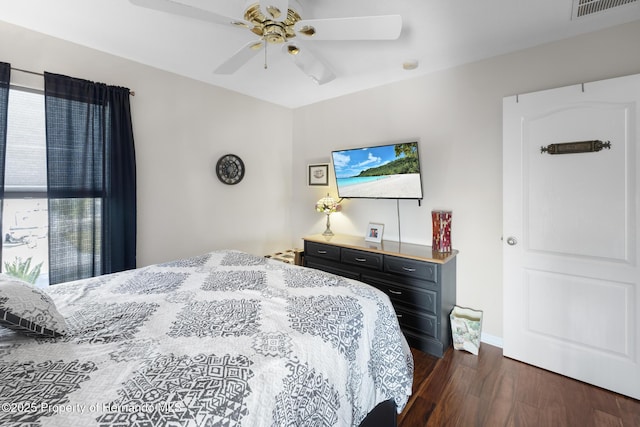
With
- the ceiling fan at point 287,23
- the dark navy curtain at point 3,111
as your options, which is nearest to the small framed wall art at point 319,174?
the ceiling fan at point 287,23

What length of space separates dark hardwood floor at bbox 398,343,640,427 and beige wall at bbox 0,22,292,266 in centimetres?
252

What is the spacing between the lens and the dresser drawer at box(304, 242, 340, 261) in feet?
10.0

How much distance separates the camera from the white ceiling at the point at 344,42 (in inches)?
72.6

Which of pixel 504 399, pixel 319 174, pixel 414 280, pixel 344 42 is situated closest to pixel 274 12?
pixel 344 42

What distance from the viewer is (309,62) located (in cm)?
201

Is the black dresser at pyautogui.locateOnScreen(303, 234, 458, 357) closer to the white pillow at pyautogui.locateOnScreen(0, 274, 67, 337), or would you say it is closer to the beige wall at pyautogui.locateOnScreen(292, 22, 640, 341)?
the beige wall at pyautogui.locateOnScreen(292, 22, 640, 341)

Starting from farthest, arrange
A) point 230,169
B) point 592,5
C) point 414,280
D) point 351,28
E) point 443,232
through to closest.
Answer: point 230,169 < point 443,232 < point 414,280 < point 592,5 < point 351,28

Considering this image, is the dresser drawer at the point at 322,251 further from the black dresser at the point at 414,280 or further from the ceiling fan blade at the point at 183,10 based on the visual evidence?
the ceiling fan blade at the point at 183,10

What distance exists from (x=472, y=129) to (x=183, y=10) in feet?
7.96

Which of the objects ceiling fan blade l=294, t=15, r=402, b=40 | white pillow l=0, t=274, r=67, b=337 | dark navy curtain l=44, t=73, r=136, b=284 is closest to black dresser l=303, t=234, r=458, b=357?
ceiling fan blade l=294, t=15, r=402, b=40

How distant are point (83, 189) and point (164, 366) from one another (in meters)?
2.18

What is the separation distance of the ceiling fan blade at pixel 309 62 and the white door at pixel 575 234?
154 centimetres

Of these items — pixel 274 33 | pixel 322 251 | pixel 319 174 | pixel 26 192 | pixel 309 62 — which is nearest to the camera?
pixel 274 33

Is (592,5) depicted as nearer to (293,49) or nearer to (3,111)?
(293,49)
